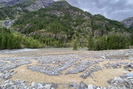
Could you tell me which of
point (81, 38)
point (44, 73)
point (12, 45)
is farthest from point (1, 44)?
point (81, 38)

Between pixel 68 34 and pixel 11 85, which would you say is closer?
pixel 11 85

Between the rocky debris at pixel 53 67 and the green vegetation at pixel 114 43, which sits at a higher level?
the green vegetation at pixel 114 43

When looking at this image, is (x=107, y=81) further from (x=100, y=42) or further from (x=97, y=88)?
(x=100, y=42)

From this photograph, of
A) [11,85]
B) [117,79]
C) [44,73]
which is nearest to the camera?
[11,85]

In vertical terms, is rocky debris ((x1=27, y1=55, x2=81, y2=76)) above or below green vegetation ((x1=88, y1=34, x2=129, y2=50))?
below

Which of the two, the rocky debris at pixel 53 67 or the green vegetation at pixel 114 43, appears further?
the green vegetation at pixel 114 43

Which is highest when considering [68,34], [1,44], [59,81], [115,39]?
[68,34]

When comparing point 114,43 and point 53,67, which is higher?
point 114,43

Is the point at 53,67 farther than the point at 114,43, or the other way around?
the point at 114,43

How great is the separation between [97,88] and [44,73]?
6.47 m

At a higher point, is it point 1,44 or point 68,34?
point 68,34

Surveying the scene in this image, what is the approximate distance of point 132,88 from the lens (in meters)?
6.37

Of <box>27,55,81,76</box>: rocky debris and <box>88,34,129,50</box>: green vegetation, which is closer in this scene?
<box>27,55,81,76</box>: rocky debris

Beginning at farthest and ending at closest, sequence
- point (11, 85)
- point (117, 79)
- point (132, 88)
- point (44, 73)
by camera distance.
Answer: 1. point (44, 73)
2. point (117, 79)
3. point (11, 85)
4. point (132, 88)
